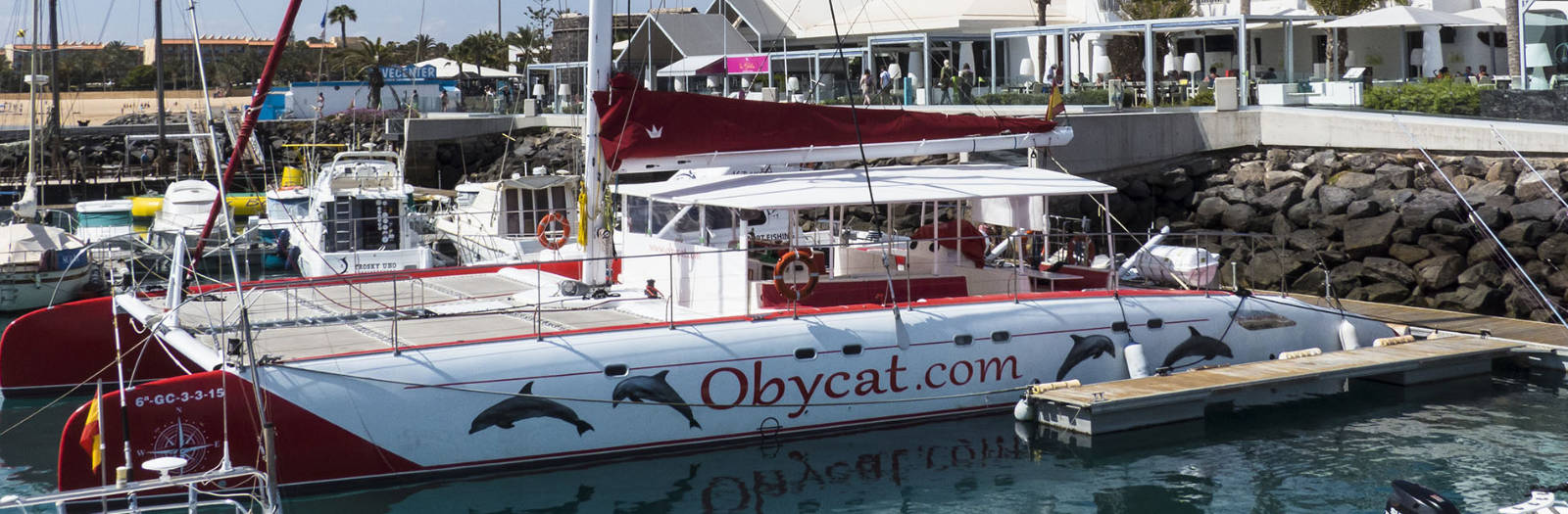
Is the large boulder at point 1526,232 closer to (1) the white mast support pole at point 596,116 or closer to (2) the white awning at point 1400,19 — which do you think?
(2) the white awning at point 1400,19

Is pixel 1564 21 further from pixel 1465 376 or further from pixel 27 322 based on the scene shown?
pixel 27 322

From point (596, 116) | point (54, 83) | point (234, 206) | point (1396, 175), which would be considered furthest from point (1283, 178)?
point (54, 83)

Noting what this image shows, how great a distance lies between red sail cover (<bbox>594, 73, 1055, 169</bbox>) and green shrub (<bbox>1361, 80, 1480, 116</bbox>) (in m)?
12.5

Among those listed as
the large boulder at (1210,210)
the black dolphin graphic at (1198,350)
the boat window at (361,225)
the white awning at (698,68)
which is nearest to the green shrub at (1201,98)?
the large boulder at (1210,210)

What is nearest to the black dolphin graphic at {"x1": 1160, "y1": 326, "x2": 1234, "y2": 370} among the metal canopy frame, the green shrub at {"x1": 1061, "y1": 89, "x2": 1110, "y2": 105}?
the metal canopy frame

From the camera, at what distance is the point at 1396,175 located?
21.3m

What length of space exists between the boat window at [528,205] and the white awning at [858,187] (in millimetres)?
8330

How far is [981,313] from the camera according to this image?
1326 cm

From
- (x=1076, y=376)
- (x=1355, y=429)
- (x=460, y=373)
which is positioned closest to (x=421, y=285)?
(x=460, y=373)

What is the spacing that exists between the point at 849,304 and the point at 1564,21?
22.2m

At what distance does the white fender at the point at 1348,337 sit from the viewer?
1539 cm

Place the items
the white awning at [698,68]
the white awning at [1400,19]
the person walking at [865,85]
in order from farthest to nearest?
1. the white awning at [698,68]
2. the person walking at [865,85]
3. the white awning at [1400,19]

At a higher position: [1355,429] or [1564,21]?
[1564,21]

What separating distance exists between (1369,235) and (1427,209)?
838mm
